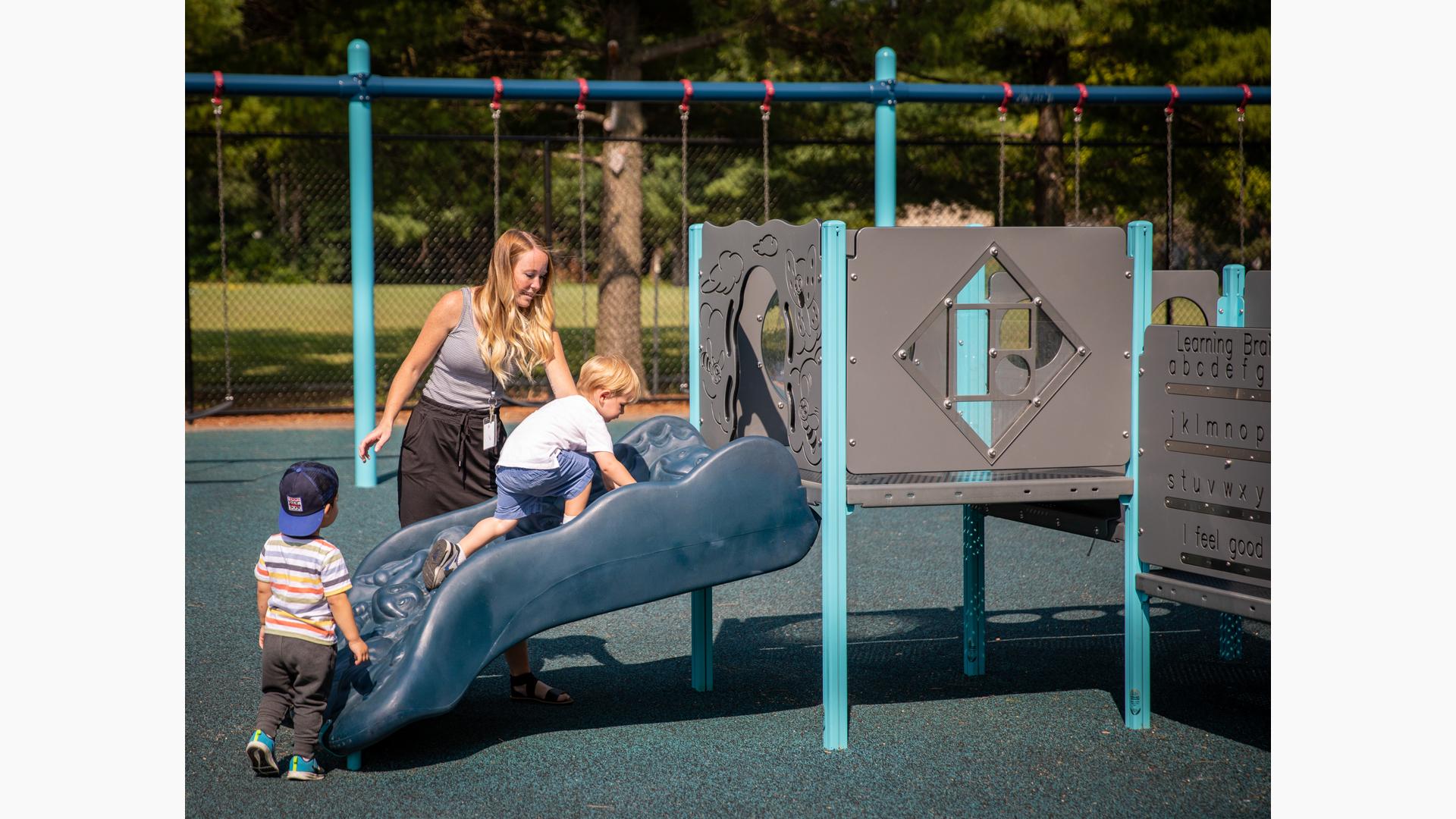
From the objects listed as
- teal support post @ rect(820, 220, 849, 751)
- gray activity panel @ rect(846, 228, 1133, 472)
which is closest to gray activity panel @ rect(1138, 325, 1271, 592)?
gray activity panel @ rect(846, 228, 1133, 472)

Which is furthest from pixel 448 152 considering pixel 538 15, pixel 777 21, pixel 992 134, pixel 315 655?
pixel 315 655

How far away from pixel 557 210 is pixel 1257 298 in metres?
23.0

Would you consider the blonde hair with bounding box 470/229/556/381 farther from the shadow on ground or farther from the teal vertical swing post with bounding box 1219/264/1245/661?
the teal vertical swing post with bounding box 1219/264/1245/661

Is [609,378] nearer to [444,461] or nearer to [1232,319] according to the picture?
[444,461]

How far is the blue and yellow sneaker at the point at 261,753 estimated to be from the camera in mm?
3770

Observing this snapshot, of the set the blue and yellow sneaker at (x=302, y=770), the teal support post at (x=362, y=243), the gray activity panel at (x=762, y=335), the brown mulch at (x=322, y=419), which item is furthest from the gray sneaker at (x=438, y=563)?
the brown mulch at (x=322, y=419)

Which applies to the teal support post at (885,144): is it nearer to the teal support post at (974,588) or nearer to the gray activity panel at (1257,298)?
the gray activity panel at (1257,298)

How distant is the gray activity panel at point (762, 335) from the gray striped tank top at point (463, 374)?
890mm

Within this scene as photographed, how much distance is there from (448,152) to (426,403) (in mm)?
12051

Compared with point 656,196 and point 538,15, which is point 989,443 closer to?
point 538,15

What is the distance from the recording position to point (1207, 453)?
13.5ft

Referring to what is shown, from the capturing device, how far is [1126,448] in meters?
4.38

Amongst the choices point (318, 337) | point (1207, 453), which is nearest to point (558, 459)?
point (1207, 453)

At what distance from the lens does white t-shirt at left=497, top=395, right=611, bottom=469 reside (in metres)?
4.29
